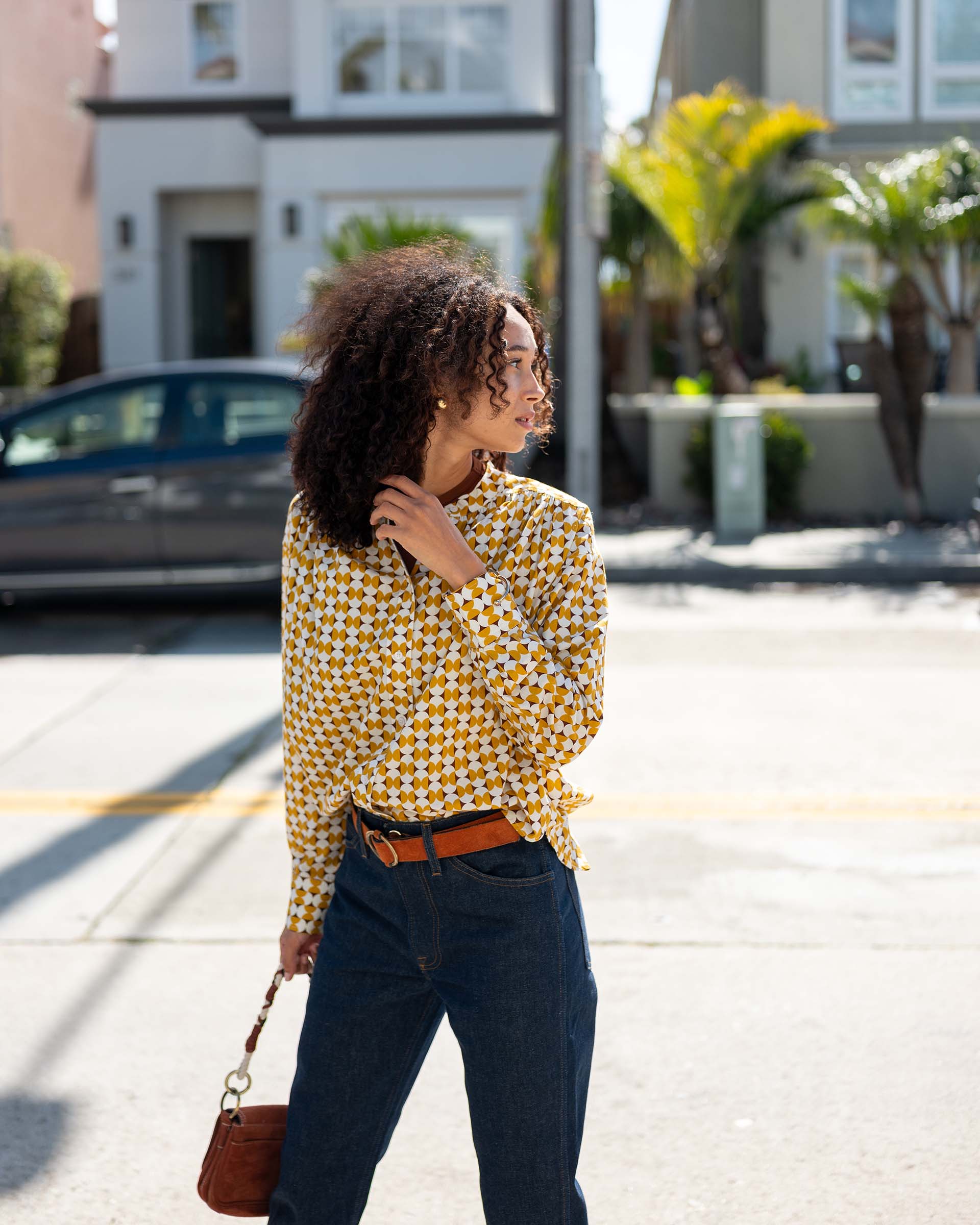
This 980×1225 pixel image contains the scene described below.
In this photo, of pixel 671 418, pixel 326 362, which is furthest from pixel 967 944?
pixel 671 418

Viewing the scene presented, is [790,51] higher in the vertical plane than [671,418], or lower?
higher

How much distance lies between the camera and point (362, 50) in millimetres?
20109

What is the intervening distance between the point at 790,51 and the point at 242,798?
16.0m

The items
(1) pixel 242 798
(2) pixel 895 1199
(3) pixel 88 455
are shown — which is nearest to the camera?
(2) pixel 895 1199

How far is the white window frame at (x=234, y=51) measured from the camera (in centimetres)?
2098

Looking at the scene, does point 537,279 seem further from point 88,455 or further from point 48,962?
point 48,962

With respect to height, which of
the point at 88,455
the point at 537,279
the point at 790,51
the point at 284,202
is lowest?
the point at 88,455

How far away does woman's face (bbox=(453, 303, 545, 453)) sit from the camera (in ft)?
6.75

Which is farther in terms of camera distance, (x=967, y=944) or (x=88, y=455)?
(x=88, y=455)

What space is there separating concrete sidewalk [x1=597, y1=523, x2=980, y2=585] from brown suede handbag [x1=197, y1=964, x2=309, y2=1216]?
941 cm

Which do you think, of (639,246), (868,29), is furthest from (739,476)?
(868,29)

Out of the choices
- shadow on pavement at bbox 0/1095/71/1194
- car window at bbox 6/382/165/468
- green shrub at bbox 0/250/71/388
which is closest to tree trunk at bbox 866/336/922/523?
car window at bbox 6/382/165/468

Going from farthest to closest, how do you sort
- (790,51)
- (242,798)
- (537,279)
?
(790,51) → (537,279) → (242,798)

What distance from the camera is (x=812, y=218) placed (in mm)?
13867
